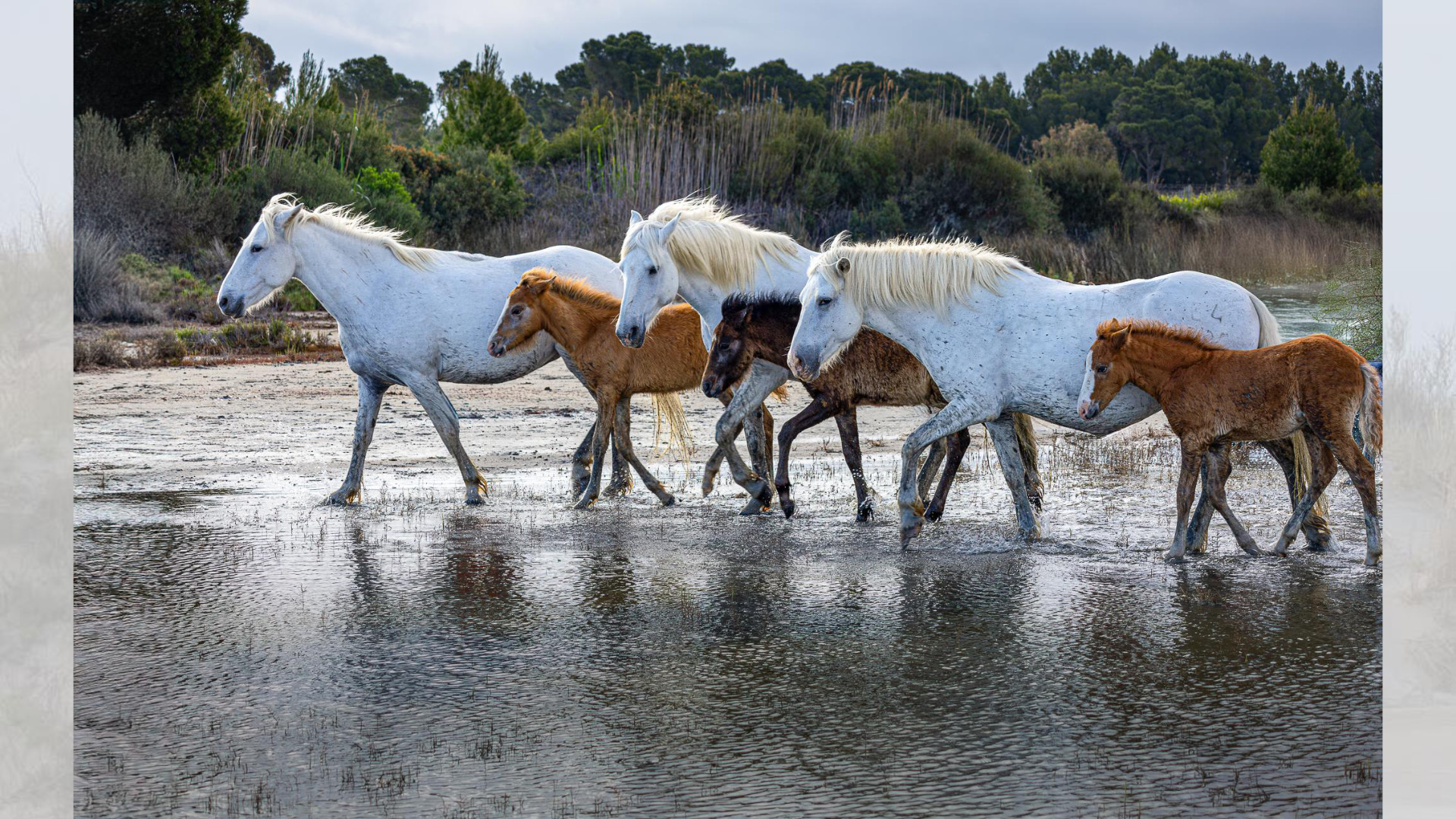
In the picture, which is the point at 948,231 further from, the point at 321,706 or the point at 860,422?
the point at 321,706

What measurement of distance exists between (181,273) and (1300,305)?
648 inches

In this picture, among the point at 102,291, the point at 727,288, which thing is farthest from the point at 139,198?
the point at 727,288

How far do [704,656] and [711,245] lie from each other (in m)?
3.86

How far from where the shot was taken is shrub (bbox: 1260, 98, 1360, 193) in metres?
30.5

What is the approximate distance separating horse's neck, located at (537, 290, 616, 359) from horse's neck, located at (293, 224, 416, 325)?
44.1 inches

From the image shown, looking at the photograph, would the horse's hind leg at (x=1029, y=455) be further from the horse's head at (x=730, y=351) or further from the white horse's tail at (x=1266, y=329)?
the horse's head at (x=730, y=351)

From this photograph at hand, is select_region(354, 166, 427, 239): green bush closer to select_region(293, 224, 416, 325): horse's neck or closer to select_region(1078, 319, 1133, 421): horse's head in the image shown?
select_region(293, 224, 416, 325): horse's neck

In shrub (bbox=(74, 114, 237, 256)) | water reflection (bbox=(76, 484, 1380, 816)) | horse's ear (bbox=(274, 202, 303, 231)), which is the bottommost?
water reflection (bbox=(76, 484, 1380, 816))

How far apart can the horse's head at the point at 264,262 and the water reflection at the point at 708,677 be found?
2.03 m

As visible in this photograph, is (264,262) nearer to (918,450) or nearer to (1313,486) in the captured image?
(918,450)

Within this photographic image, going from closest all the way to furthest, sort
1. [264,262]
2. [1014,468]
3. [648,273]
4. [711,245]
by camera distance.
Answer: [1014,468] → [648,273] → [711,245] → [264,262]

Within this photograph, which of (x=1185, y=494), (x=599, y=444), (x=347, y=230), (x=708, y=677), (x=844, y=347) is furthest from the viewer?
(x=347, y=230)

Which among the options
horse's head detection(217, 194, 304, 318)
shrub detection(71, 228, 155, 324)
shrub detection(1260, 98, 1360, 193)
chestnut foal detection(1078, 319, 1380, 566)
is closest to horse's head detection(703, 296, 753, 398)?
chestnut foal detection(1078, 319, 1380, 566)

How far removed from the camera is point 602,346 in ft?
30.1
